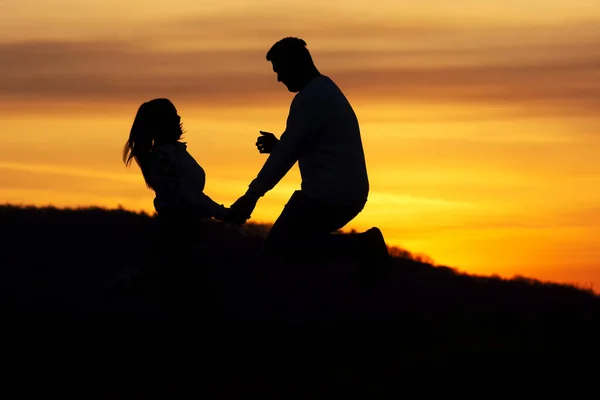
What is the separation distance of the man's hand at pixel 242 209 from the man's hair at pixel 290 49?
131cm

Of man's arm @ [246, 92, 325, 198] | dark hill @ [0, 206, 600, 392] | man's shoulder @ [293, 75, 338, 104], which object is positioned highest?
man's shoulder @ [293, 75, 338, 104]

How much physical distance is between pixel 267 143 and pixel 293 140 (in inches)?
25.4

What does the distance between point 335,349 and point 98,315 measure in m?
2.16

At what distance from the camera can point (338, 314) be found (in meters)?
11.7

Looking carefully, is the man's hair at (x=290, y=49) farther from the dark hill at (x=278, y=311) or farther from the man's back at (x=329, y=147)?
the dark hill at (x=278, y=311)

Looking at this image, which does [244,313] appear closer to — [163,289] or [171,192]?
[163,289]

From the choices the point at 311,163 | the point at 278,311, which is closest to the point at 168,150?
the point at 311,163

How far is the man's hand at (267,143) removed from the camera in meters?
11.2

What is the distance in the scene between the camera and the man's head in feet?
35.1

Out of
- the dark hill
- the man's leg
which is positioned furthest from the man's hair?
the dark hill

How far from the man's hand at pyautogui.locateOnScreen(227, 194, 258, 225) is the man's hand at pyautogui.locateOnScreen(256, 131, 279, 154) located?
2.24ft

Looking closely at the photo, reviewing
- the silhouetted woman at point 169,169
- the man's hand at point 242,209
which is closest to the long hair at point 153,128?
the silhouetted woman at point 169,169

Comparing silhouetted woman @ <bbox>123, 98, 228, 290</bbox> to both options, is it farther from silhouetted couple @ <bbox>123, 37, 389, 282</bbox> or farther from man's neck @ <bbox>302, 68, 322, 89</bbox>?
man's neck @ <bbox>302, 68, 322, 89</bbox>

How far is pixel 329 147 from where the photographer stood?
34.9 ft
